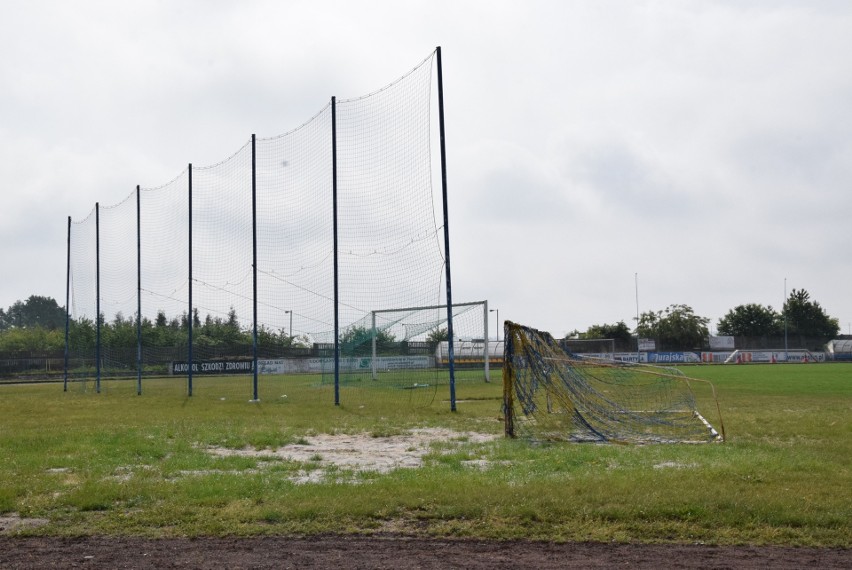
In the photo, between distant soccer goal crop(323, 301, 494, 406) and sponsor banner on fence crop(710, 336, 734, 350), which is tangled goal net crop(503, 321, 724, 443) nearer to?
distant soccer goal crop(323, 301, 494, 406)

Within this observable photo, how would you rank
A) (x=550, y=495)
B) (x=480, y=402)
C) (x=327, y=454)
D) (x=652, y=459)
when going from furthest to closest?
(x=480, y=402)
(x=327, y=454)
(x=652, y=459)
(x=550, y=495)

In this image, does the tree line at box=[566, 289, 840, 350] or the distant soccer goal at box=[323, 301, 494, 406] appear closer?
the distant soccer goal at box=[323, 301, 494, 406]

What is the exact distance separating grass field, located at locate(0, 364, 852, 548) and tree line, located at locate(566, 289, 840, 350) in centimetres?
8640

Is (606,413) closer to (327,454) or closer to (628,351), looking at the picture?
(327,454)

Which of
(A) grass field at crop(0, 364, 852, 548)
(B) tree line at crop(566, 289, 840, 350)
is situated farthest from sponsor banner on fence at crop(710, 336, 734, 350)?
(A) grass field at crop(0, 364, 852, 548)

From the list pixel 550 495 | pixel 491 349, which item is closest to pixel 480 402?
pixel 550 495

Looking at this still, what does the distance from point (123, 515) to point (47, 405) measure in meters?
21.5

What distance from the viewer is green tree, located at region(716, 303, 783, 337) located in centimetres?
10956

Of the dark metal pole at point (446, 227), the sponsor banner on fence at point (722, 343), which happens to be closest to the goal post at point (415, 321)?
the dark metal pole at point (446, 227)

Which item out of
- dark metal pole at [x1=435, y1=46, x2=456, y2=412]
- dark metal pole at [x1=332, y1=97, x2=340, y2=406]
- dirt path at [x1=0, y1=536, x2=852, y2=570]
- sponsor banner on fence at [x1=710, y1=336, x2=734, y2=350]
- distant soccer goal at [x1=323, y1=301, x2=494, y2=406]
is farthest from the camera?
sponsor banner on fence at [x1=710, y1=336, x2=734, y2=350]

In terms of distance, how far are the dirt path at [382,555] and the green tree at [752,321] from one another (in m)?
110

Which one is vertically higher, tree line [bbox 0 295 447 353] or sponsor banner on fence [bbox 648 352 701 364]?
tree line [bbox 0 295 447 353]

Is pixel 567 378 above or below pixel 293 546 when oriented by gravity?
above

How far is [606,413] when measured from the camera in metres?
15.9
